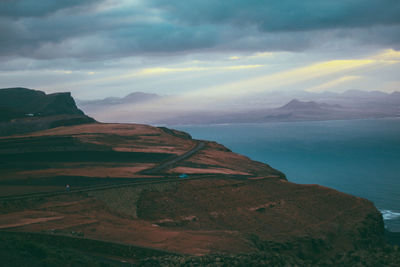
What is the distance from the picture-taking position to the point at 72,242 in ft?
114

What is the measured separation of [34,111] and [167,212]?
380ft

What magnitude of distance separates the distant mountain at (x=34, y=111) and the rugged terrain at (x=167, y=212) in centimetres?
3373

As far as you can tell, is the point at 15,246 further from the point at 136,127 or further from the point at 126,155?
the point at 136,127

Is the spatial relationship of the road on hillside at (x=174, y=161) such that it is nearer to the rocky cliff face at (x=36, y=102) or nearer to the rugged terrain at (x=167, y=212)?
the rugged terrain at (x=167, y=212)

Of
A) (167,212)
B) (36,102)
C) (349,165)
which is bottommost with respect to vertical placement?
(349,165)

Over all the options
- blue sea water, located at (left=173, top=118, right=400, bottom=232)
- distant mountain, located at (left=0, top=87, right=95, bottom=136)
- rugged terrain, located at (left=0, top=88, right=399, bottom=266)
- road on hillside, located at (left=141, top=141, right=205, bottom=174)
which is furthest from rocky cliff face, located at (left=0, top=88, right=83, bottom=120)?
blue sea water, located at (left=173, top=118, right=400, bottom=232)

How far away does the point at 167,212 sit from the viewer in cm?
5009

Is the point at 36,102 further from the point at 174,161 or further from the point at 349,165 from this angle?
the point at 349,165

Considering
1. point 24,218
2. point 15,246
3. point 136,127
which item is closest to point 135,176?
point 24,218

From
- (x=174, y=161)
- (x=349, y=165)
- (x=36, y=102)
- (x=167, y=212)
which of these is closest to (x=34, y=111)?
(x=36, y=102)

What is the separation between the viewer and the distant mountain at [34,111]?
115500mm

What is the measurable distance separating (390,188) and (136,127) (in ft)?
241

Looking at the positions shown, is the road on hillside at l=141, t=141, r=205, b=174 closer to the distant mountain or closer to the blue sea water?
the blue sea water

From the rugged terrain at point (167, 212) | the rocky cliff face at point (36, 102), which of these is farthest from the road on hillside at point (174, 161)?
the rocky cliff face at point (36, 102)
